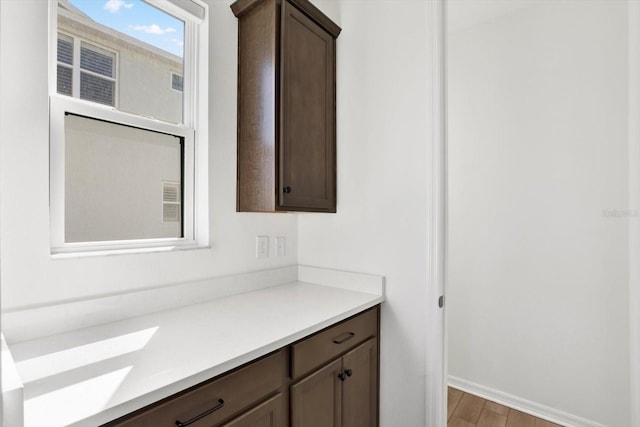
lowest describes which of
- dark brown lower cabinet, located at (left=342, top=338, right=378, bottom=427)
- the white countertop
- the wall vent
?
dark brown lower cabinet, located at (left=342, top=338, right=378, bottom=427)

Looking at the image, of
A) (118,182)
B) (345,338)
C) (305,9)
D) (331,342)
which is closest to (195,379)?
(331,342)

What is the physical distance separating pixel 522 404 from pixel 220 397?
2.20 m

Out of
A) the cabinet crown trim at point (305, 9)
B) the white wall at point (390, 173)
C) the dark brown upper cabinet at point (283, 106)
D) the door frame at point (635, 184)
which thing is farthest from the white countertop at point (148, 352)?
the cabinet crown trim at point (305, 9)

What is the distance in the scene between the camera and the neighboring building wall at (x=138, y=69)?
1.30 meters

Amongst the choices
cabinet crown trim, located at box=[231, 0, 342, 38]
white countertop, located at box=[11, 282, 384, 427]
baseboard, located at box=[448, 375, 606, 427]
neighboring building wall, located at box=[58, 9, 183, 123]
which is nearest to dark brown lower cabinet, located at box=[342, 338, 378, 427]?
white countertop, located at box=[11, 282, 384, 427]

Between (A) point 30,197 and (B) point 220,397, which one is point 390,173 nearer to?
(B) point 220,397

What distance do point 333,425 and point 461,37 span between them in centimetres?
262

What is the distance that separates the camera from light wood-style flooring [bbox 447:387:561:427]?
6.86ft

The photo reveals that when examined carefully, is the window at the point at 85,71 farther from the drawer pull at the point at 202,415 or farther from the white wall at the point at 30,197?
the drawer pull at the point at 202,415

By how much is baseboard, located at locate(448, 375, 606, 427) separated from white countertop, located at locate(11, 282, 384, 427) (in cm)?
150

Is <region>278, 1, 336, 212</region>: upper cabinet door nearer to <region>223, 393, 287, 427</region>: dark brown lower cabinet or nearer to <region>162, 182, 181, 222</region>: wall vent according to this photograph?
<region>162, 182, 181, 222</region>: wall vent

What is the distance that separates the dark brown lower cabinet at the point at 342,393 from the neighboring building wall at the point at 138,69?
1292mm

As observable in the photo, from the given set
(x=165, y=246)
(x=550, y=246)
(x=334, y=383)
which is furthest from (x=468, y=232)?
(x=165, y=246)

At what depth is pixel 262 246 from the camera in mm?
1801
